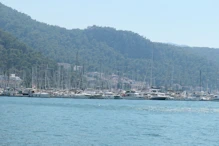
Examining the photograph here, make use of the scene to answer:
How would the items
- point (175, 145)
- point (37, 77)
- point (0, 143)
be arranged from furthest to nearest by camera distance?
1. point (37, 77)
2. point (175, 145)
3. point (0, 143)

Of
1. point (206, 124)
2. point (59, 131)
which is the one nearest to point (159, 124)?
point (206, 124)

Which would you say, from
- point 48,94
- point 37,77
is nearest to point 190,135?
point 48,94

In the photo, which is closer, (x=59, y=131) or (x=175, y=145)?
(x=175, y=145)

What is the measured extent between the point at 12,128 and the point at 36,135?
6.04 meters

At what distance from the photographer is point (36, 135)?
162ft

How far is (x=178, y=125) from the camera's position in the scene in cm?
6556

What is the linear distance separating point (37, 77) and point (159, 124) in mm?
121784

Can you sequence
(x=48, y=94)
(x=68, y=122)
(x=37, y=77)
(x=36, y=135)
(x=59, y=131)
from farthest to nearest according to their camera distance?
1. (x=37, y=77)
2. (x=48, y=94)
3. (x=68, y=122)
4. (x=59, y=131)
5. (x=36, y=135)

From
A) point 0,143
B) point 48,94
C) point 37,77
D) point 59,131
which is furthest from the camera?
point 37,77

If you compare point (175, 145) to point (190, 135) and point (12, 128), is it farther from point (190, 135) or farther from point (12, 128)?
point (12, 128)

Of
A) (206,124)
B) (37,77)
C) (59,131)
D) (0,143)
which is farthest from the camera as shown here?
(37,77)

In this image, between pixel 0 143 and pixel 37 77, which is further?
pixel 37 77

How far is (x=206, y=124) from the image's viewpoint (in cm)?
6969

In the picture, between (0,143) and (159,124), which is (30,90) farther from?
(0,143)
